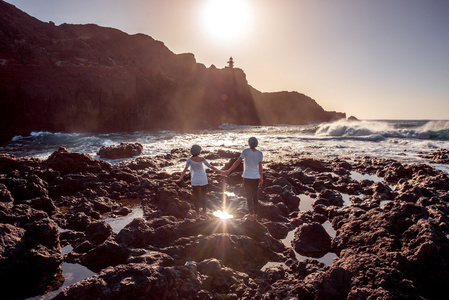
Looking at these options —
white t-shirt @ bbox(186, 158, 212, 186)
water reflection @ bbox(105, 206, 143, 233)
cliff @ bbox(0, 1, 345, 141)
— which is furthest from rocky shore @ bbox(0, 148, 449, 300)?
cliff @ bbox(0, 1, 345, 141)

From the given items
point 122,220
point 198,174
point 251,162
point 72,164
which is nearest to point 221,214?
point 198,174

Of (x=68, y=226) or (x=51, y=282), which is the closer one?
(x=51, y=282)

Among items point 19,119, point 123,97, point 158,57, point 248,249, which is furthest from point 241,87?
point 248,249

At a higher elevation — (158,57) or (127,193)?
(158,57)

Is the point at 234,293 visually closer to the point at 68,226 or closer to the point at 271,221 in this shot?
the point at 271,221

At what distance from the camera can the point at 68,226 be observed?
5289 millimetres

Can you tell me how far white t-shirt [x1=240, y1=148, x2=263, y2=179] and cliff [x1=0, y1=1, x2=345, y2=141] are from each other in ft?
115

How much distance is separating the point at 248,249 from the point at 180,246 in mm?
1199

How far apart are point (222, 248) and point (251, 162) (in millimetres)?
2095

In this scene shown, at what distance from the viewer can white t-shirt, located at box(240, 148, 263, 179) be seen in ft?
18.0

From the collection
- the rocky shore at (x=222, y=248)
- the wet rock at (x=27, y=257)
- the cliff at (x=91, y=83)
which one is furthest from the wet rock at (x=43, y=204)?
the cliff at (x=91, y=83)

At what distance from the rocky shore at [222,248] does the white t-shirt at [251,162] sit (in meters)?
1.10

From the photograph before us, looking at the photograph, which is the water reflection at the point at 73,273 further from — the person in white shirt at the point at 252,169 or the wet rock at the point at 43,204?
the person in white shirt at the point at 252,169

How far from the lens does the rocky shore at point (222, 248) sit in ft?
9.82
